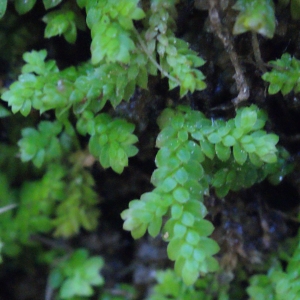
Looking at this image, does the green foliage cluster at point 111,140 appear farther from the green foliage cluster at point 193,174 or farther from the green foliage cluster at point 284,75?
the green foliage cluster at point 284,75

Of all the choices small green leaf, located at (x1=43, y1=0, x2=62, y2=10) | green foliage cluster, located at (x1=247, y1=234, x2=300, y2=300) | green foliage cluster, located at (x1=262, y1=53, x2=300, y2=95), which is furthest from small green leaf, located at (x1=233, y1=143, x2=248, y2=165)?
small green leaf, located at (x1=43, y1=0, x2=62, y2=10)

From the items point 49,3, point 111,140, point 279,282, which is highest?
point 49,3

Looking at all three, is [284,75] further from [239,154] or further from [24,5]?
[24,5]

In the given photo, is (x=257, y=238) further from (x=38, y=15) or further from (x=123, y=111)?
(x=38, y=15)

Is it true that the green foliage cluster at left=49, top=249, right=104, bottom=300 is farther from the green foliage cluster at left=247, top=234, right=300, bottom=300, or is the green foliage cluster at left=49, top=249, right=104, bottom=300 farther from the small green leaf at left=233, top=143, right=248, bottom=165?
the small green leaf at left=233, top=143, right=248, bottom=165

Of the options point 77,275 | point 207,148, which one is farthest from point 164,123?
point 77,275

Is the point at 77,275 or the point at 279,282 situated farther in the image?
the point at 77,275

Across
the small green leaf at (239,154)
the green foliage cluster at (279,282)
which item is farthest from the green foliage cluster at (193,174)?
the green foliage cluster at (279,282)
